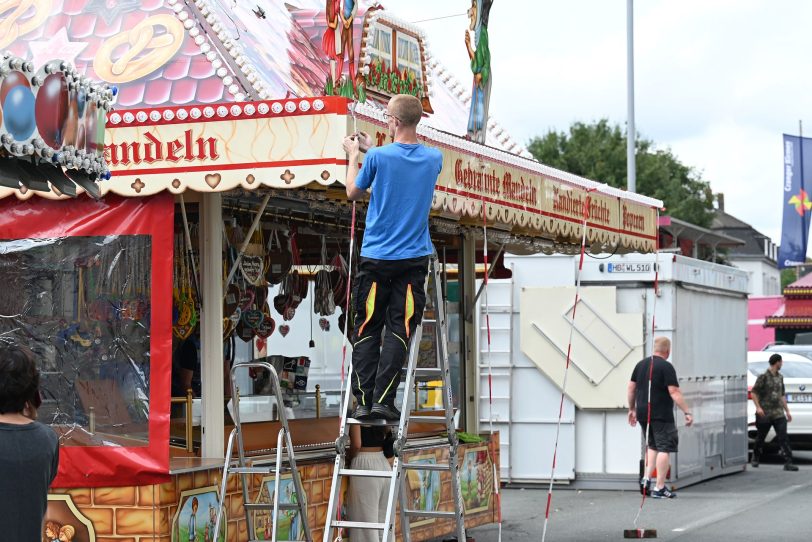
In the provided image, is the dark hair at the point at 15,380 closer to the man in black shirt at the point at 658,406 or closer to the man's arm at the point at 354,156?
the man's arm at the point at 354,156

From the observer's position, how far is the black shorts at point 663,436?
15.9 meters

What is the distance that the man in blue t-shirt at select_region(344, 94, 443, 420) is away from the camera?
299 inches

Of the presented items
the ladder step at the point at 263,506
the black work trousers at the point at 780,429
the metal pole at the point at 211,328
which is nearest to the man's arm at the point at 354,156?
the metal pole at the point at 211,328

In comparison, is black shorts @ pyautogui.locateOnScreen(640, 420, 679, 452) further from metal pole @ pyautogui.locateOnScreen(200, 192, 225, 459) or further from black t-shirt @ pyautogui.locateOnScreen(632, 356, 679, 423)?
metal pole @ pyautogui.locateOnScreen(200, 192, 225, 459)

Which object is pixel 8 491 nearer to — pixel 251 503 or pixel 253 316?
pixel 251 503

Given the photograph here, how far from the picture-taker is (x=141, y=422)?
29.2 ft

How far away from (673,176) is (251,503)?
6205 cm

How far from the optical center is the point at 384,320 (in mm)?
7730

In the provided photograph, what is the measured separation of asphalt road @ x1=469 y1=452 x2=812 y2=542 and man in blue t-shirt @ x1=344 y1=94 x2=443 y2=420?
580 centimetres

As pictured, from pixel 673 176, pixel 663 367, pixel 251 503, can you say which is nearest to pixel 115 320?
pixel 251 503

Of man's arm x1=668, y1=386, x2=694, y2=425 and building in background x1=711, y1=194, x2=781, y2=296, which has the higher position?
building in background x1=711, y1=194, x2=781, y2=296

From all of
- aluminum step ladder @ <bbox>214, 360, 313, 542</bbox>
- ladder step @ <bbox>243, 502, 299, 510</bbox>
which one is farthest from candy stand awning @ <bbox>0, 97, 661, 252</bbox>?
ladder step @ <bbox>243, 502, 299, 510</bbox>

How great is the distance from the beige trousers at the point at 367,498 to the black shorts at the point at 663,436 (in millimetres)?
6303

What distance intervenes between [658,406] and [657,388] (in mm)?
217
